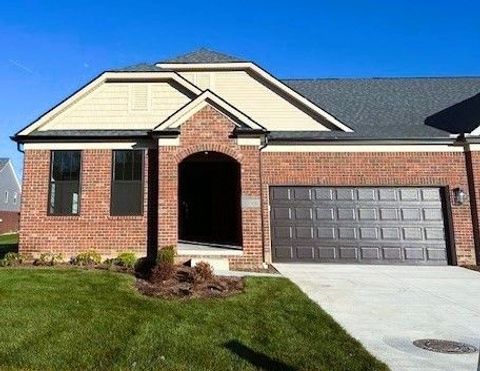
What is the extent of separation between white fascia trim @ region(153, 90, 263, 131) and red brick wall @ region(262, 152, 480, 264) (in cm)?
189

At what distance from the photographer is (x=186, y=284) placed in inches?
359

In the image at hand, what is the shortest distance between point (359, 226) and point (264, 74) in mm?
6617

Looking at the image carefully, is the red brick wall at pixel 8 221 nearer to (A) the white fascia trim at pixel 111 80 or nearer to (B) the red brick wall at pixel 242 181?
(A) the white fascia trim at pixel 111 80

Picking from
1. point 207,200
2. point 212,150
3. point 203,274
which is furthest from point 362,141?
point 203,274

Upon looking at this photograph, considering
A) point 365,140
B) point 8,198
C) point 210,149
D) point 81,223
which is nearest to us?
point 210,149

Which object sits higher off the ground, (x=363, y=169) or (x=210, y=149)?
(x=210, y=149)

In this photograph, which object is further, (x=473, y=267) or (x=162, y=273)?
(x=473, y=267)

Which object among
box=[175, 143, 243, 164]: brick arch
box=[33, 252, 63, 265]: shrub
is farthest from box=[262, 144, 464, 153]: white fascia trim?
box=[33, 252, 63, 265]: shrub

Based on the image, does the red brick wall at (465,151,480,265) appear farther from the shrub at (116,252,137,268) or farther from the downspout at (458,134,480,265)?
the shrub at (116,252,137,268)

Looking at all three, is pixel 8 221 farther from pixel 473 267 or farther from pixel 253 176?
pixel 473 267

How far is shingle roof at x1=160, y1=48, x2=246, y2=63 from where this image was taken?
15.8m

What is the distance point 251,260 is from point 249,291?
10.3 ft

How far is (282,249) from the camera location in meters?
13.2

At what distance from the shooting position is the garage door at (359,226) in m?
13.2
